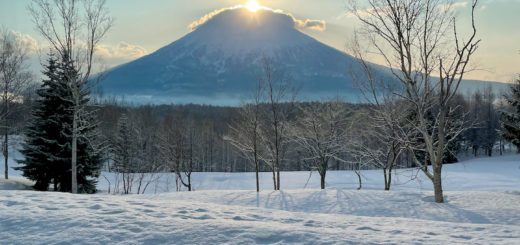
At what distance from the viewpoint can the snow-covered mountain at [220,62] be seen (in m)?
155

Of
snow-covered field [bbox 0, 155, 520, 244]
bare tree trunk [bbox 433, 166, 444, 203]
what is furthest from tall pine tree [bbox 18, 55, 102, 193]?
bare tree trunk [bbox 433, 166, 444, 203]

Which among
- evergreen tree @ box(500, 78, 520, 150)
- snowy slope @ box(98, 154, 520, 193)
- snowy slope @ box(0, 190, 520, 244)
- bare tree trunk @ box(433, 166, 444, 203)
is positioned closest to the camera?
snowy slope @ box(0, 190, 520, 244)

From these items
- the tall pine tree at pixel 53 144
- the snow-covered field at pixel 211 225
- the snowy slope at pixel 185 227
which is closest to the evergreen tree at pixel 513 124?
the snow-covered field at pixel 211 225

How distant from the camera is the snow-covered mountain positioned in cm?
15538

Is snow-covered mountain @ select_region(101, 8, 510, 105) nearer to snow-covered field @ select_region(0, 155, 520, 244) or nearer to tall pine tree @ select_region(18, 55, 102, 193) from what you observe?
tall pine tree @ select_region(18, 55, 102, 193)

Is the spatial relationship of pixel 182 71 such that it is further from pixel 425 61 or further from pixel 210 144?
pixel 425 61

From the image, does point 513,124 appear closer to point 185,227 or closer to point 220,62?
point 185,227

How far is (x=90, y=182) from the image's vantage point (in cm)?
1916

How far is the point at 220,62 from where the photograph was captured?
573ft

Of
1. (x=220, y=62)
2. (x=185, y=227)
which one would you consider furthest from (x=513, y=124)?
(x=220, y=62)

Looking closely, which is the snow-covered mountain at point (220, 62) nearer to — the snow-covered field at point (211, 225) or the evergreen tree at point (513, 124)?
the evergreen tree at point (513, 124)

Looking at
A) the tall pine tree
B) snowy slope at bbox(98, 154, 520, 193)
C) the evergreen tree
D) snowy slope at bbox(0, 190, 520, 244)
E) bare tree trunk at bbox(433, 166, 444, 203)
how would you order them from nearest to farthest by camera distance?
snowy slope at bbox(0, 190, 520, 244)
bare tree trunk at bbox(433, 166, 444, 203)
the evergreen tree
the tall pine tree
snowy slope at bbox(98, 154, 520, 193)

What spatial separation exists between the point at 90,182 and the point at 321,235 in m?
17.8

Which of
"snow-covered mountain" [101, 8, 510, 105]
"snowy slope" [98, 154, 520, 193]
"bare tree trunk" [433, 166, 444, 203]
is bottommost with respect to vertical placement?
"snowy slope" [98, 154, 520, 193]
